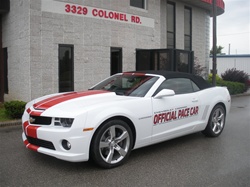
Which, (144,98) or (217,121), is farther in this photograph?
(217,121)

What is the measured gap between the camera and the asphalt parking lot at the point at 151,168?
3900 millimetres

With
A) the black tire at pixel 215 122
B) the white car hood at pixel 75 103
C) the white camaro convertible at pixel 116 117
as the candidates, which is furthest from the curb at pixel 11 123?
the black tire at pixel 215 122

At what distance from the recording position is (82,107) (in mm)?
4230

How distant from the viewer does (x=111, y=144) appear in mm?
4391

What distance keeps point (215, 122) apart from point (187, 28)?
41.2 ft

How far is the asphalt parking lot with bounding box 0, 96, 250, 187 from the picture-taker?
3.90 metres

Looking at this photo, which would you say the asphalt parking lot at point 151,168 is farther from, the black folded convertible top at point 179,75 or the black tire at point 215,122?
the black folded convertible top at point 179,75

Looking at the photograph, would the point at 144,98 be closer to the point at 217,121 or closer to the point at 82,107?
the point at 82,107

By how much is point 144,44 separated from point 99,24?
272 centimetres

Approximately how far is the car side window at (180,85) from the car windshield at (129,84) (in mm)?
230

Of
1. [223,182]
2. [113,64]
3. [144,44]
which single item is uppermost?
[144,44]

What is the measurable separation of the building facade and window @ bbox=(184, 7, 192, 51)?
4218 mm

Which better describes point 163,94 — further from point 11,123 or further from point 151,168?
point 11,123

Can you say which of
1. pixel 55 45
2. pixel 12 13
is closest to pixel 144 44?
pixel 55 45
